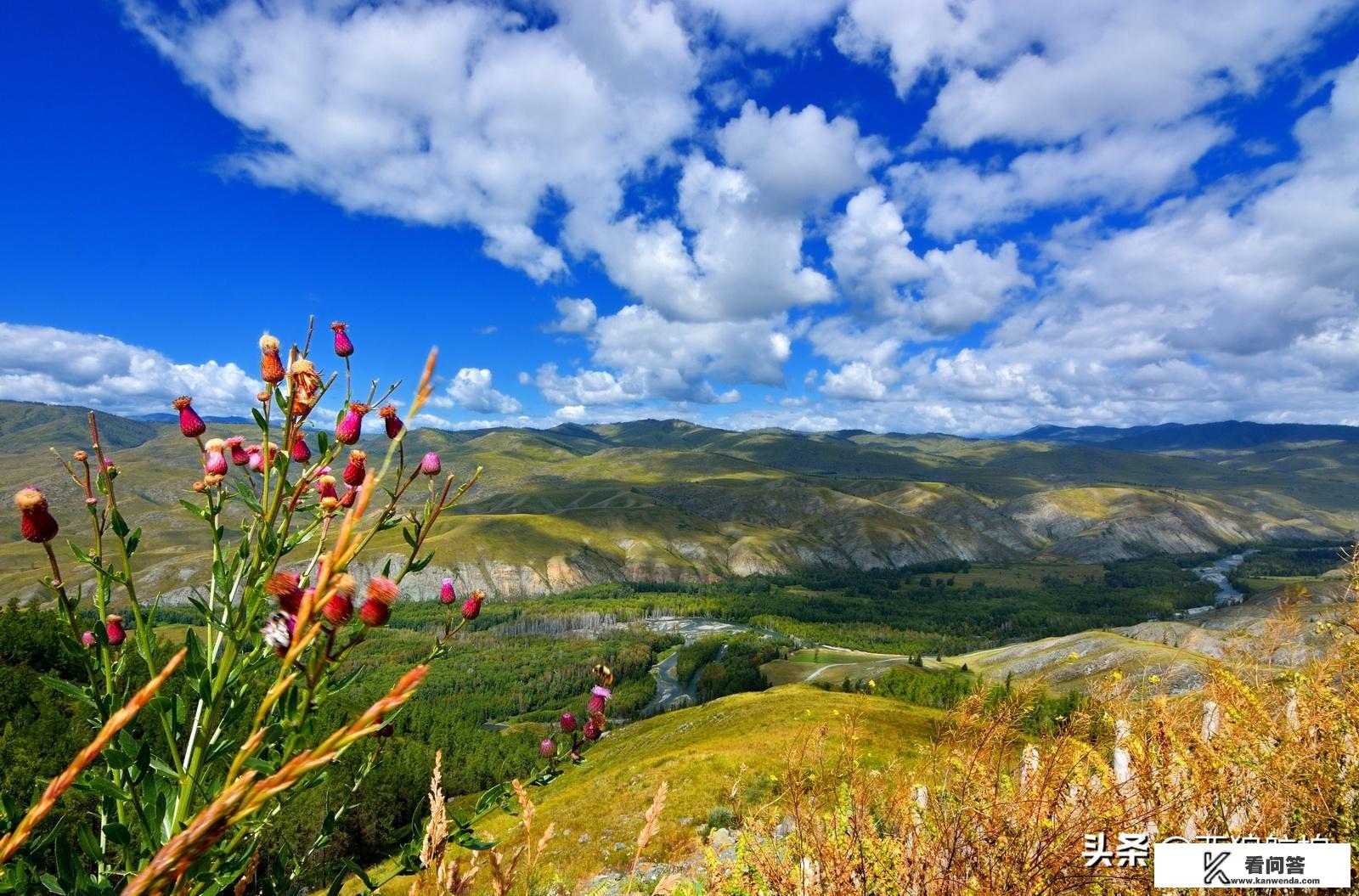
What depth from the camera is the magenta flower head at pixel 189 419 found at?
14.5 feet

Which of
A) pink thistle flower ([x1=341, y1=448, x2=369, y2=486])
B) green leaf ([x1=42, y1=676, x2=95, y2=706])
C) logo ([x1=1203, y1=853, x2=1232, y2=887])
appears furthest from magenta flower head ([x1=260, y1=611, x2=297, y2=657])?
logo ([x1=1203, y1=853, x2=1232, y2=887])

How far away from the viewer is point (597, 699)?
17.7 feet

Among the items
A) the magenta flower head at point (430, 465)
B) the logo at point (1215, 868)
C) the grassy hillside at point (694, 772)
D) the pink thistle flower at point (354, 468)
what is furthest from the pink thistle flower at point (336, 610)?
the logo at point (1215, 868)

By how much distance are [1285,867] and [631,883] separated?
29.5ft

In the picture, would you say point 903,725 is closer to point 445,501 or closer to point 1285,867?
point 1285,867

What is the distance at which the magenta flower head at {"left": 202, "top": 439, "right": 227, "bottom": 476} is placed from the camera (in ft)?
13.1

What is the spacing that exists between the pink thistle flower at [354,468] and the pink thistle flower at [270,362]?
0.76 meters

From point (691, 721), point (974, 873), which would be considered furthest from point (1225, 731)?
point (691, 721)

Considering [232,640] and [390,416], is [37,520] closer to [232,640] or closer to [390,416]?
[232,640]

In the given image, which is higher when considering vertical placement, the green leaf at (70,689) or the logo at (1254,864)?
the green leaf at (70,689)

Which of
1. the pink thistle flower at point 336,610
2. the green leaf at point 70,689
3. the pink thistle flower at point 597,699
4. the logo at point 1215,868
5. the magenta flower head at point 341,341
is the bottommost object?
the logo at point 1215,868

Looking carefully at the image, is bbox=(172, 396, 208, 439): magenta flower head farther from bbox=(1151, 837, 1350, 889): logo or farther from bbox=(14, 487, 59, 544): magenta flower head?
bbox=(1151, 837, 1350, 889): logo

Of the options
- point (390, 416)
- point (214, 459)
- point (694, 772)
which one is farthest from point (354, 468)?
point (694, 772)

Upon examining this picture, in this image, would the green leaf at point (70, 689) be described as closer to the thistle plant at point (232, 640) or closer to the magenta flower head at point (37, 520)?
the thistle plant at point (232, 640)
